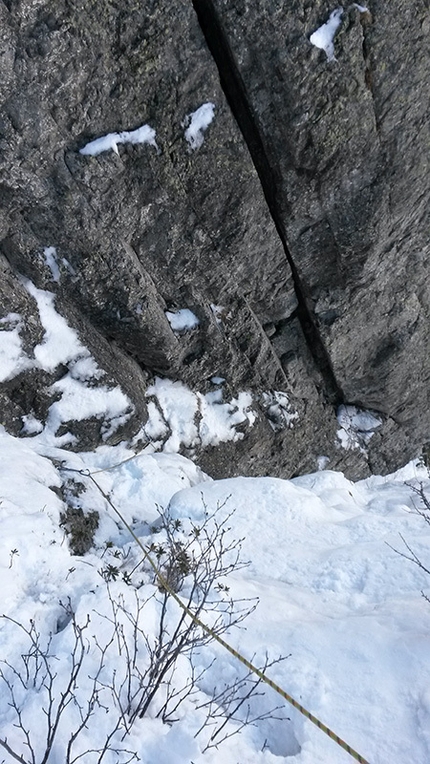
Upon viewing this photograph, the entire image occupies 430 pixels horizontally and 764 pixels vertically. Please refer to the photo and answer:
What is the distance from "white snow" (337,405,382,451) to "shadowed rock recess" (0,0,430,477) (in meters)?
2.00

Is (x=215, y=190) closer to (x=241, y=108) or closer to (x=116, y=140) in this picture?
(x=241, y=108)

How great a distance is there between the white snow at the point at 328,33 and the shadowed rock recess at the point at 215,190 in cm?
8

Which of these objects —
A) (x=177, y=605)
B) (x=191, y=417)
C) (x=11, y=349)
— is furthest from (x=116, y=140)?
(x=177, y=605)

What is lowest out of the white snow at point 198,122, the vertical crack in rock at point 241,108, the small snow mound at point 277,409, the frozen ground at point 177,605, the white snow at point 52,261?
the frozen ground at point 177,605

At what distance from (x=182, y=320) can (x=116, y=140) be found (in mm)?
3203

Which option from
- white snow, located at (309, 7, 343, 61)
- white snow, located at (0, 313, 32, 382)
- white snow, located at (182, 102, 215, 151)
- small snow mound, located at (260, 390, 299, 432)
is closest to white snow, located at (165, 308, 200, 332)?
small snow mound, located at (260, 390, 299, 432)

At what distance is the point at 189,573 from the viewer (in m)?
4.83

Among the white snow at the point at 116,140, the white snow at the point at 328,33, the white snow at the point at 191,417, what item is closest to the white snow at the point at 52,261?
the white snow at the point at 116,140

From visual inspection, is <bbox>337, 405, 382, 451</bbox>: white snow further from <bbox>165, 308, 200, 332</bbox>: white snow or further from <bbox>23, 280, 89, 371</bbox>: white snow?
<bbox>23, 280, 89, 371</bbox>: white snow

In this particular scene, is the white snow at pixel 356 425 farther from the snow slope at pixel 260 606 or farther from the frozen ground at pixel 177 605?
the snow slope at pixel 260 606

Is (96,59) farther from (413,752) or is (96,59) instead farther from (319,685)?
(413,752)

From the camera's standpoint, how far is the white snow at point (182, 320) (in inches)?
349

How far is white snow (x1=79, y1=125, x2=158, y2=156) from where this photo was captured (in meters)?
6.79

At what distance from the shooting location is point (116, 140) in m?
6.88
